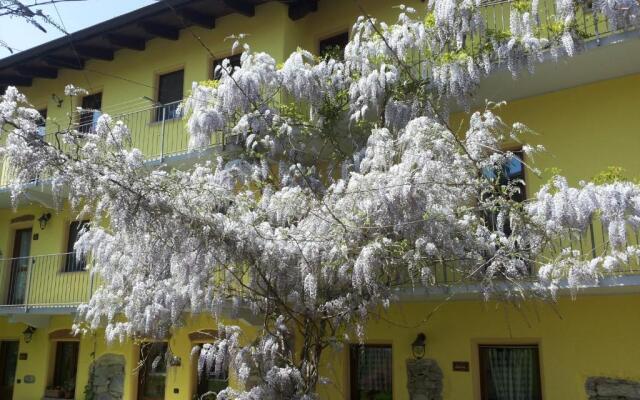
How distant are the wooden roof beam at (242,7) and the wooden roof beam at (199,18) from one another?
833 mm

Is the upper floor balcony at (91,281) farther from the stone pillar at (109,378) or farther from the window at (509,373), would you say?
the stone pillar at (109,378)

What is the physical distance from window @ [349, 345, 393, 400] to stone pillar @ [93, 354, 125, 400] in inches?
189

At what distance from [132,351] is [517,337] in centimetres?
732

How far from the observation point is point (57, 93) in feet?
48.9

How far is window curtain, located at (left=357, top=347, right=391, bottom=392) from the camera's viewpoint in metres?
10.1

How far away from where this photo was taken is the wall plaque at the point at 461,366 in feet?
30.5

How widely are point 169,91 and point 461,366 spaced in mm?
7804

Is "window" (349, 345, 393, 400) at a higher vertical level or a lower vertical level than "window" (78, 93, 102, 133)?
lower

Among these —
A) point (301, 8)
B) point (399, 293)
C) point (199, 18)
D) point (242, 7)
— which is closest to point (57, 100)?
point (199, 18)

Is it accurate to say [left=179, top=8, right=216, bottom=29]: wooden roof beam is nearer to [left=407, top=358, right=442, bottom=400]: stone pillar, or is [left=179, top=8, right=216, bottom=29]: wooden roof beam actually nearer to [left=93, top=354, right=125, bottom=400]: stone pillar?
[left=93, top=354, right=125, bottom=400]: stone pillar

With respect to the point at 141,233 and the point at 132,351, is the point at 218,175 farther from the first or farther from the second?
the point at 132,351

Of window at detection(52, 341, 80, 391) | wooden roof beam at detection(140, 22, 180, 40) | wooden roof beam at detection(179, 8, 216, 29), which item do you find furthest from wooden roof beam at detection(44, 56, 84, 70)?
window at detection(52, 341, 80, 391)

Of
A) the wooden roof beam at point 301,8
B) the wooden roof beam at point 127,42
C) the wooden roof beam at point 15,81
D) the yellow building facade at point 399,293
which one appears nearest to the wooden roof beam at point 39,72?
the yellow building facade at point 399,293

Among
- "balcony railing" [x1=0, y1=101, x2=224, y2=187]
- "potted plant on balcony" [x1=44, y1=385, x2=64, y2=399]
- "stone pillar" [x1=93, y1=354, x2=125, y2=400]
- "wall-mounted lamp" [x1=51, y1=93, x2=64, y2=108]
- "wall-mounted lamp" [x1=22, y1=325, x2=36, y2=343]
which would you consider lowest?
"potted plant on balcony" [x1=44, y1=385, x2=64, y2=399]
